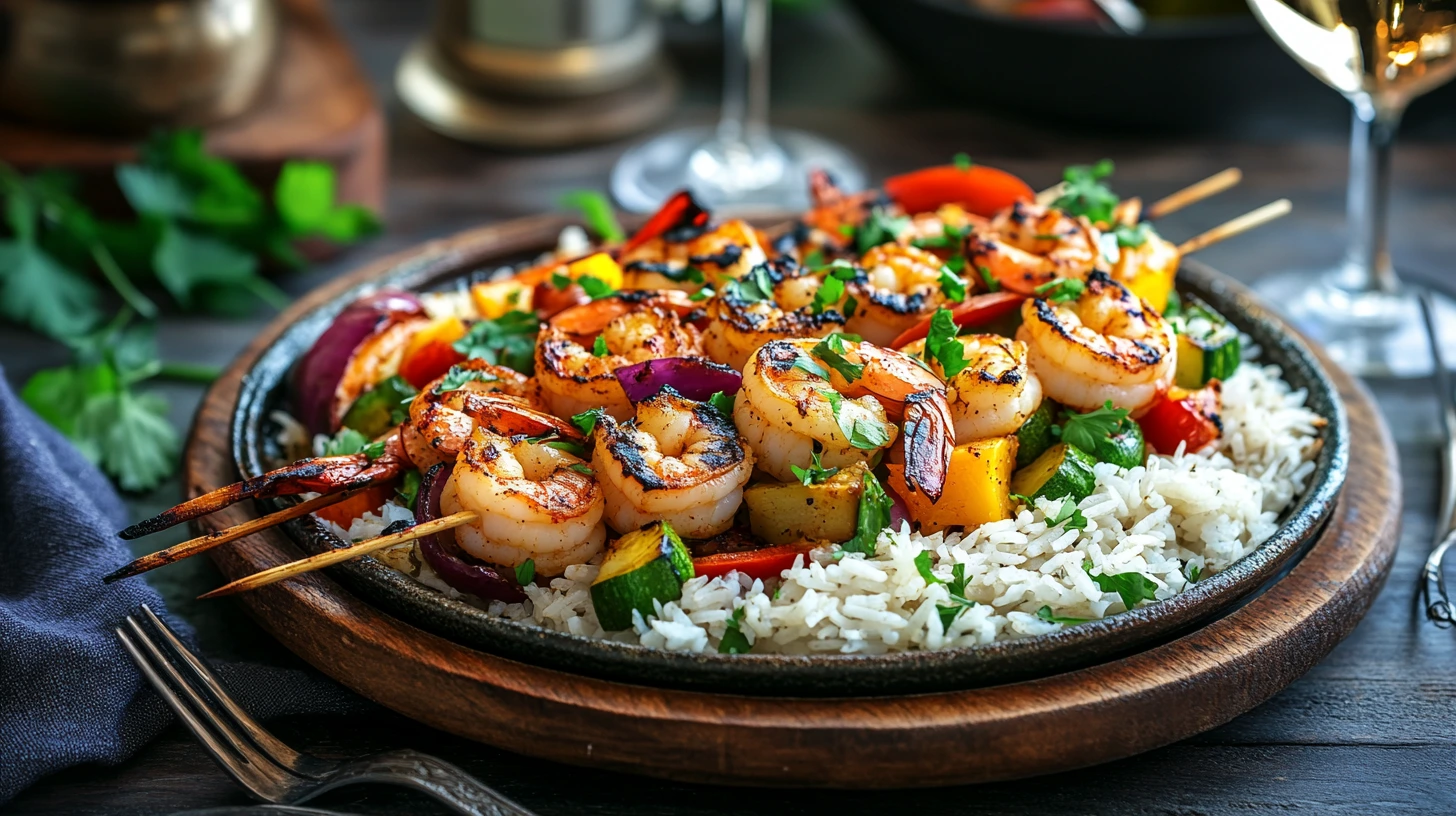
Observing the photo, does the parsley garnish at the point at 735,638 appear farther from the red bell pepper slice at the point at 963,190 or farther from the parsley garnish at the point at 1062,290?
the red bell pepper slice at the point at 963,190

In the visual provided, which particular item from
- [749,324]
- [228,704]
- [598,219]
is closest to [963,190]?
[598,219]

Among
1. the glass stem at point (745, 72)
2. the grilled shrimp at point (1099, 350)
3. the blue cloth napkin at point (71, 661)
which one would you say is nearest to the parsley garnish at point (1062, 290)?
the grilled shrimp at point (1099, 350)

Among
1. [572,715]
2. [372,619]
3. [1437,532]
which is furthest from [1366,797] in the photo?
[372,619]

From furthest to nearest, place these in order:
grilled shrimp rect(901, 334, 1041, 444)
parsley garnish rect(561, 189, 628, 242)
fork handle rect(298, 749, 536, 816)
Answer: parsley garnish rect(561, 189, 628, 242), grilled shrimp rect(901, 334, 1041, 444), fork handle rect(298, 749, 536, 816)

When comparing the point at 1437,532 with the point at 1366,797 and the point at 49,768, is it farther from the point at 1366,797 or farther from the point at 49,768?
the point at 49,768

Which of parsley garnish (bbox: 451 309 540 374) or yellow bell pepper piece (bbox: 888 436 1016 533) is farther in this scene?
parsley garnish (bbox: 451 309 540 374)

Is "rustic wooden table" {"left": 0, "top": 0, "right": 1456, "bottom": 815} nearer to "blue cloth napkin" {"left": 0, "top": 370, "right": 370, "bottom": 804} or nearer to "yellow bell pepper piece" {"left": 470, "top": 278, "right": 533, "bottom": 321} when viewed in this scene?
"blue cloth napkin" {"left": 0, "top": 370, "right": 370, "bottom": 804}

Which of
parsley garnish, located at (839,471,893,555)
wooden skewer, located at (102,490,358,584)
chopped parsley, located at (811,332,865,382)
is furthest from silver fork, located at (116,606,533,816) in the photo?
chopped parsley, located at (811,332,865,382)
